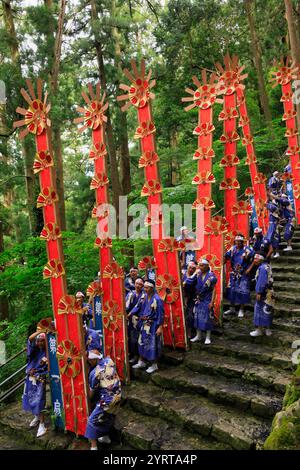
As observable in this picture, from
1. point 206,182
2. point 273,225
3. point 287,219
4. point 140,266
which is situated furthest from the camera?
point 287,219

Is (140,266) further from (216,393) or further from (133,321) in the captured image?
(216,393)

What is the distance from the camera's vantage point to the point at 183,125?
1586 centimetres

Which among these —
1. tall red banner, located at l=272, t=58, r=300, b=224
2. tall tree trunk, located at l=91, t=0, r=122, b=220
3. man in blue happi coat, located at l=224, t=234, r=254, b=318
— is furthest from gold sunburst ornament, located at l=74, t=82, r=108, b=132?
tall tree trunk, located at l=91, t=0, r=122, b=220

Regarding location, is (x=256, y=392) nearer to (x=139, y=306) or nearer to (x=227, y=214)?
(x=139, y=306)

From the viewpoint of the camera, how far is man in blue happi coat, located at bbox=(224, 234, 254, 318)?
25.6 ft

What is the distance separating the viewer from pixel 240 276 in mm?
7840

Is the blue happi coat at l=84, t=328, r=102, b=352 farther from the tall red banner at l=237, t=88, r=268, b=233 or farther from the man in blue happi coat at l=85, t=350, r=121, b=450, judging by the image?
the tall red banner at l=237, t=88, r=268, b=233

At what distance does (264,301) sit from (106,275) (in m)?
2.76

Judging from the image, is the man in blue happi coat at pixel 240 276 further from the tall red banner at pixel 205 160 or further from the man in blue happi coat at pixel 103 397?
the man in blue happi coat at pixel 103 397

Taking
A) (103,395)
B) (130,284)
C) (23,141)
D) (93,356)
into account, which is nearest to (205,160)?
(130,284)

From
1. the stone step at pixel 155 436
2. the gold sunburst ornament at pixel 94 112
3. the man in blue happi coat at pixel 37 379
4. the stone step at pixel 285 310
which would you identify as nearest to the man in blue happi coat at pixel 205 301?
the stone step at pixel 285 310

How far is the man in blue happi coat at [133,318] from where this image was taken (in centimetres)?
708

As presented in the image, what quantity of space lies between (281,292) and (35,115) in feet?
19.1
